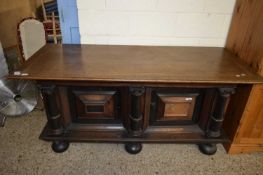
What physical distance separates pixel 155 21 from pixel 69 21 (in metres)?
0.68

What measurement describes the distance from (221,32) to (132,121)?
3.35 ft

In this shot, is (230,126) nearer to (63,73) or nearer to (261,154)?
(261,154)

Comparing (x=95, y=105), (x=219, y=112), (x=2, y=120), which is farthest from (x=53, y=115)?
(x=219, y=112)

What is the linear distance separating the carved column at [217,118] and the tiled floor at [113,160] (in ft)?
0.22

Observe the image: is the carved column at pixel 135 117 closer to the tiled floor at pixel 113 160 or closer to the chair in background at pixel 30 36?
the tiled floor at pixel 113 160

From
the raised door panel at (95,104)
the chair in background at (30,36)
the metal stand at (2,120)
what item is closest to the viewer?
the raised door panel at (95,104)

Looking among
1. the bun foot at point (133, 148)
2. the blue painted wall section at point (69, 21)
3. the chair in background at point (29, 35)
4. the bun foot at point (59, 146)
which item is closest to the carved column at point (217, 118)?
the bun foot at point (133, 148)

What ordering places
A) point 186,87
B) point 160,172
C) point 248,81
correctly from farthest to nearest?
point 160,172, point 186,87, point 248,81

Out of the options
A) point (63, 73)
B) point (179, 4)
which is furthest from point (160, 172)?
point (179, 4)

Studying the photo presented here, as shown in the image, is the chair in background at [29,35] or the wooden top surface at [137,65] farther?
the chair in background at [29,35]

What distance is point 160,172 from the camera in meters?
1.50

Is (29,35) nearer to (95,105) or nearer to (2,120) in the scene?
(2,120)

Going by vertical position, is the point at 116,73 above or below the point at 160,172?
above

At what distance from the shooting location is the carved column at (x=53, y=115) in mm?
1357
